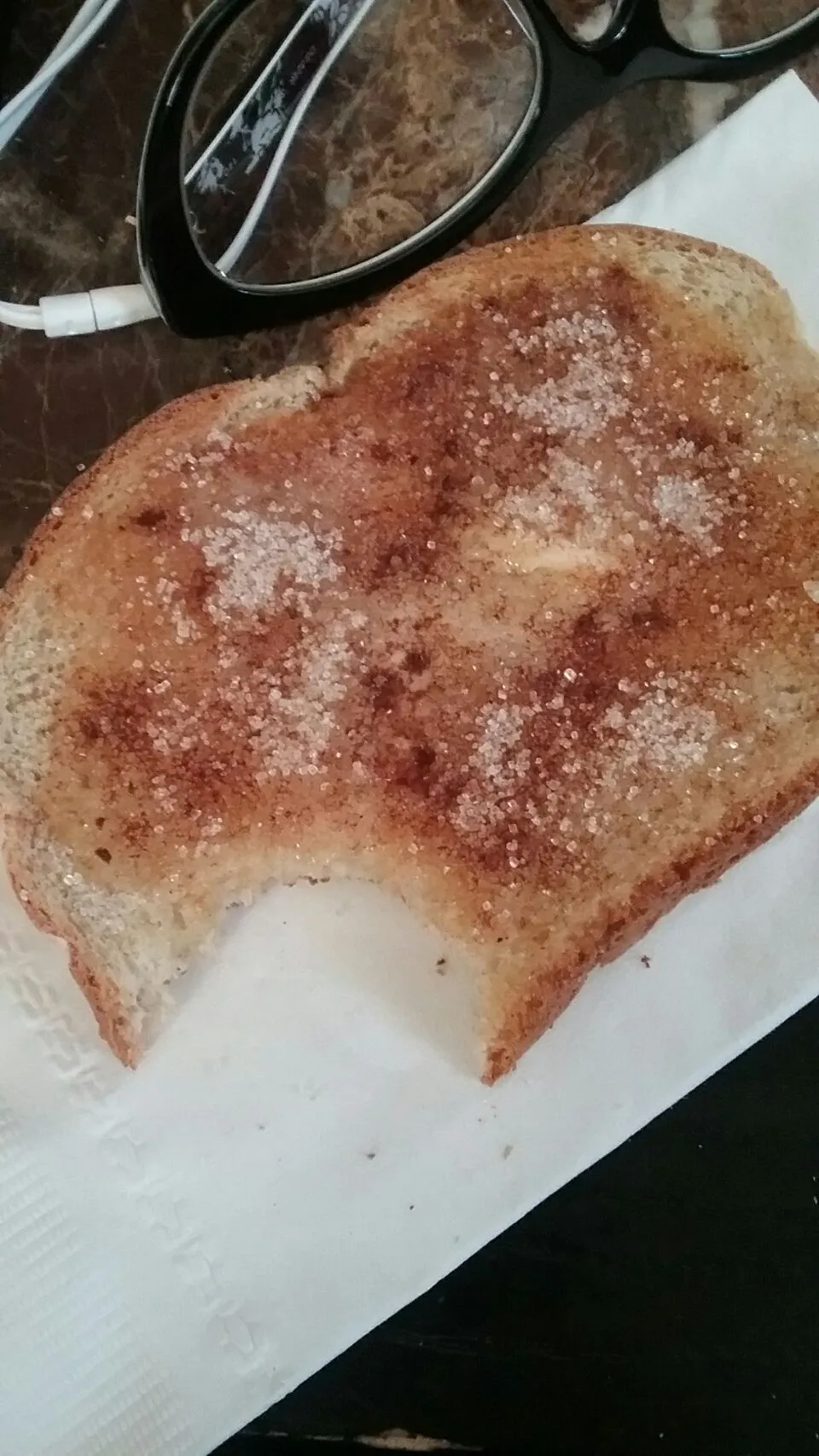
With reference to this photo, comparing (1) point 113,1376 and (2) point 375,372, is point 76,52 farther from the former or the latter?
(1) point 113,1376

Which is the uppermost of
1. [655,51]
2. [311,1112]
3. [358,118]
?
[655,51]

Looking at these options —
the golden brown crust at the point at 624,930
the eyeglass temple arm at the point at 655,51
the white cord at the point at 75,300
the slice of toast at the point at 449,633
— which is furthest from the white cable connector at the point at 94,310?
the golden brown crust at the point at 624,930

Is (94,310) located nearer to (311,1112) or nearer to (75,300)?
(75,300)

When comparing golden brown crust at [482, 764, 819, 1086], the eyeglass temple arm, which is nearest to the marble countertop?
the eyeglass temple arm

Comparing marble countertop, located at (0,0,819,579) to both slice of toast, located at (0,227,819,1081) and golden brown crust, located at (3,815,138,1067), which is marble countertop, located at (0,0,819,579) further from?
golden brown crust, located at (3,815,138,1067)

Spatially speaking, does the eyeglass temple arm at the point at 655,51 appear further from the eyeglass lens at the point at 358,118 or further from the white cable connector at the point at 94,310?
the white cable connector at the point at 94,310

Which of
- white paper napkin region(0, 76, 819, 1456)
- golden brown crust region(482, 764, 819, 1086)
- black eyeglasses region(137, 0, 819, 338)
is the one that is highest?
black eyeglasses region(137, 0, 819, 338)

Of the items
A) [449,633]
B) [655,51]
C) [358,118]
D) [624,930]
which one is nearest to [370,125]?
[358,118]
